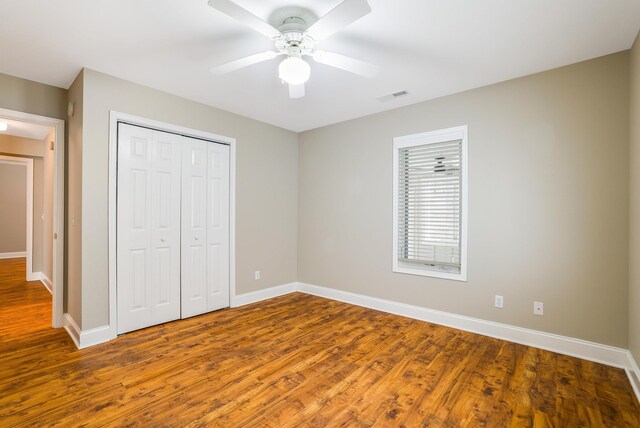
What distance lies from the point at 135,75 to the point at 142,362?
2696 mm

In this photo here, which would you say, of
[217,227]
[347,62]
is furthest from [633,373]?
[217,227]

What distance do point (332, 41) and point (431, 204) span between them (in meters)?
2.15

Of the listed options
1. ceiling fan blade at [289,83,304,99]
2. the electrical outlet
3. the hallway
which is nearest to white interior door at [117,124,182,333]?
the hallway

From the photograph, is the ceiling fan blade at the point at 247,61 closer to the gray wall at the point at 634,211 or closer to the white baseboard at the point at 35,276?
the gray wall at the point at 634,211

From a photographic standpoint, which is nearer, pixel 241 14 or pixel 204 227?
pixel 241 14

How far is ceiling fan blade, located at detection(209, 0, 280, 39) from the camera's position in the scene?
1599 mm

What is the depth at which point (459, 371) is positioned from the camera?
2.44 metres

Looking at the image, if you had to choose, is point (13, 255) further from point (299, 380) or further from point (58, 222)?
point (299, 380)

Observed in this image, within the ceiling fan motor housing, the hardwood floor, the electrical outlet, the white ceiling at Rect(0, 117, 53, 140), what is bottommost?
the hardwood floor

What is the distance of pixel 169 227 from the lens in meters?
3.48

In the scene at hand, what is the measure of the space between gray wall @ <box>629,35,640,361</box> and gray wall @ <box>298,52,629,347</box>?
0.10 metres

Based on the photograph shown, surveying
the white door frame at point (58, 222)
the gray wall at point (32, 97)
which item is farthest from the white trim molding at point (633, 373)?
the gray wall at point (32, 97)

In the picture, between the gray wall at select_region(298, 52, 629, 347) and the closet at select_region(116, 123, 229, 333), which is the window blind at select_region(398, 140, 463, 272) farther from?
the closet at select_region(116, 123, 229, 333)

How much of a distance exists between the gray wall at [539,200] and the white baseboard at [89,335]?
3.05 m
